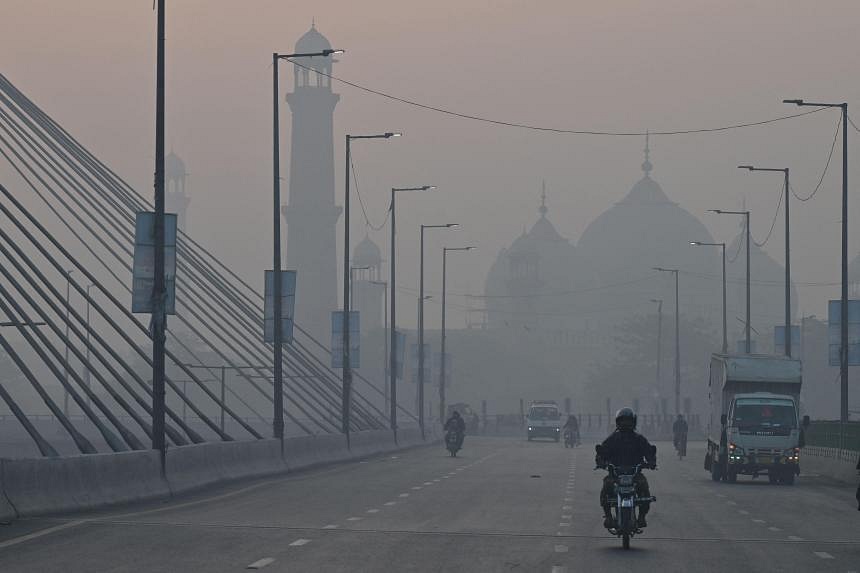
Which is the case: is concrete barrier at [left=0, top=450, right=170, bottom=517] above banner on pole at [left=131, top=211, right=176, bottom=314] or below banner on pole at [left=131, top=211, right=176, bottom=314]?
below

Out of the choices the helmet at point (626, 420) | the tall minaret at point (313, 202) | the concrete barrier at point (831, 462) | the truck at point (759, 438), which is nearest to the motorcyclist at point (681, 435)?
the concrete barrier at point (831, 462)

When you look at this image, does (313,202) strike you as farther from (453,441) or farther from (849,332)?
(849,332)

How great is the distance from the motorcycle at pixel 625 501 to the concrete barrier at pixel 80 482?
717 centimetres

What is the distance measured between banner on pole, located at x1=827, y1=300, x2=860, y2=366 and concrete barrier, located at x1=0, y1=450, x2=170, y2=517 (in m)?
25.7

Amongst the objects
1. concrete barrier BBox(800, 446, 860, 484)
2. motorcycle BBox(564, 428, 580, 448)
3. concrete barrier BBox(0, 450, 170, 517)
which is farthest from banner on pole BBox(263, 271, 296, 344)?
motorcycle BBox(564, 428, 580, 448)

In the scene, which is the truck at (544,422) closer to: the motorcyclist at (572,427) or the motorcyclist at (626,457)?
the motorcyclist at (572,427)

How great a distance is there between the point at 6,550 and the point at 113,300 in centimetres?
1764

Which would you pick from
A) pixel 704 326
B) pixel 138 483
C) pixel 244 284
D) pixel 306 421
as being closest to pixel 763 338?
pixel 704 326

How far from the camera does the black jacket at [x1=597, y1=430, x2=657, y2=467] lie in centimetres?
2023

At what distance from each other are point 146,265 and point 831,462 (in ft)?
72.8

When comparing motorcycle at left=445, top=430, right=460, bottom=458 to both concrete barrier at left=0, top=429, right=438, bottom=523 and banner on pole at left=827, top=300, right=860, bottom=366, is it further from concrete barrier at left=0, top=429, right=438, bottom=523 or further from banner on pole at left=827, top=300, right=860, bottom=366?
concrete barrier at left=0, top=429, right=438, bottom=523

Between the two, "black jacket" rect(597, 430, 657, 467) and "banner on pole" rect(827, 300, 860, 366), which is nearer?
"black jacket" rect(597, 430, 657, 467)

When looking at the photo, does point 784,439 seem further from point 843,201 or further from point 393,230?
point 393,230

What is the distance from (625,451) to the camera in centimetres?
2025
